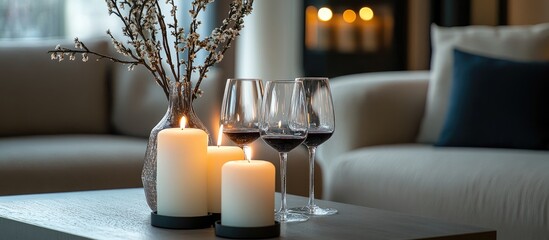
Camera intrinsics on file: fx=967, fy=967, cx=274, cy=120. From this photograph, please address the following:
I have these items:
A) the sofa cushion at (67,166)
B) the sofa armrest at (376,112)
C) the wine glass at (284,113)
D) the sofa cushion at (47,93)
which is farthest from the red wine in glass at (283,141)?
the sofa cushion at (47,93)

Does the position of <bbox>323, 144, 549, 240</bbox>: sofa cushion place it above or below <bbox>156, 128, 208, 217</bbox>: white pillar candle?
below

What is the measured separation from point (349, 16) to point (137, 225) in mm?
3903

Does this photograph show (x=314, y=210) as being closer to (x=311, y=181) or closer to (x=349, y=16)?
(x=311, y=181)

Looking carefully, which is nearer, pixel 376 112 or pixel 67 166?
pixel 67 166

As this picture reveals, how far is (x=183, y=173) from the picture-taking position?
164 cm

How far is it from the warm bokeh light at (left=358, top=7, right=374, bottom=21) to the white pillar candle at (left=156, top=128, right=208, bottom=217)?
387cm

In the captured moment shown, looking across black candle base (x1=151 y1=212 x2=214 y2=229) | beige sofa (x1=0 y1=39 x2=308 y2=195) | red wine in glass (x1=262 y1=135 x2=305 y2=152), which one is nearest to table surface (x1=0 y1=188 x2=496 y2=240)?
black candle base (x1=151 y1=212 x2=214 y2=229)

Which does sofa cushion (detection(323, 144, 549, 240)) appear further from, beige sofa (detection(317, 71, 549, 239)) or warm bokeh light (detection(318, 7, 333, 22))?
warm bokeh light (detection(318, 7, 333, 22))

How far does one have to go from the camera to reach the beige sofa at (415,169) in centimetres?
255

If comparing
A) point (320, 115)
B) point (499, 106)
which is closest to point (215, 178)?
point (320, 115)

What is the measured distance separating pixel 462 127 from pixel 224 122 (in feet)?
5.08

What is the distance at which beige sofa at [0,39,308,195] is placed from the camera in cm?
320

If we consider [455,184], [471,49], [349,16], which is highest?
[349,16]

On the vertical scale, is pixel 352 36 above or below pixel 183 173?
above
